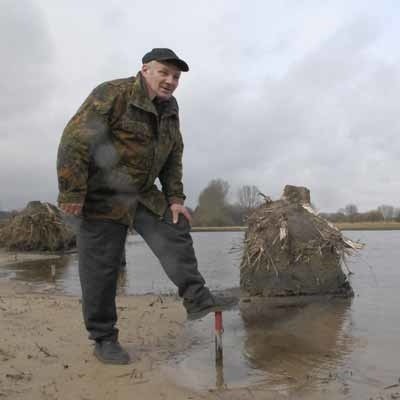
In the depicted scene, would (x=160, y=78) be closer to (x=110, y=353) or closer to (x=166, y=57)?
(x=166, y=57)

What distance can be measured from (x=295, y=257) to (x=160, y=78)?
495 centimetres

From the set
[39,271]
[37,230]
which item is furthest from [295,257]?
[37,230]

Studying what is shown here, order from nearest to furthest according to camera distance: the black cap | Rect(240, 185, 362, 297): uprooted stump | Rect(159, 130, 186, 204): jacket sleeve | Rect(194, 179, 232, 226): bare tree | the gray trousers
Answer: the black cap < the gray trousers < Rect(159, 130, 186, 204): jacket sleeve < Rect(240, 185, 362, 297): uprooted stump < Rect(194, 179, 232, 226): bare tree

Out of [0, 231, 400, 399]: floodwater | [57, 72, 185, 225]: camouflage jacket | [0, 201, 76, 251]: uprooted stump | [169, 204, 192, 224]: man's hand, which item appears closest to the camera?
[0, 231, 400, 399]: floodwater

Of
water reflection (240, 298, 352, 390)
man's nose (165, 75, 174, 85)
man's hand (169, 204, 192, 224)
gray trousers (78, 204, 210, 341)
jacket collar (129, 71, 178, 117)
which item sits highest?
man's nose (165, 75, 174, 85)

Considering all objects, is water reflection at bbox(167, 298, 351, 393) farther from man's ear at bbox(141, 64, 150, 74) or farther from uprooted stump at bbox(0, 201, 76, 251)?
uprooted stump at bbox(0, 201, 76, 251)

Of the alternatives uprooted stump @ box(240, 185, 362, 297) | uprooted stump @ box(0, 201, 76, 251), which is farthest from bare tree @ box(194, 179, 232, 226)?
uprooted stump @ box(240, 185, 362, 297)

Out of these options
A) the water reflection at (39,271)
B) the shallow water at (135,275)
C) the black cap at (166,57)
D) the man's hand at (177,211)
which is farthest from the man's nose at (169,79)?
the water reflection at (39,271)

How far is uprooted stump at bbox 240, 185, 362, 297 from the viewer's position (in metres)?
8.08

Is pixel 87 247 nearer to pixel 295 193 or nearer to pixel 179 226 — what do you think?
pixel 179 226

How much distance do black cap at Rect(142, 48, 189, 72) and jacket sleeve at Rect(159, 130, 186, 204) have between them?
658 mm

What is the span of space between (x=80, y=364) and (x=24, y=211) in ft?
58.3

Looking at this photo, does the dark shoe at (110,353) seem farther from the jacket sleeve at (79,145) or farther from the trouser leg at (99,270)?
the jacket sleeve at (79,145)

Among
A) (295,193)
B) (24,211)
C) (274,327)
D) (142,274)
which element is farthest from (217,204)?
(274,327)
